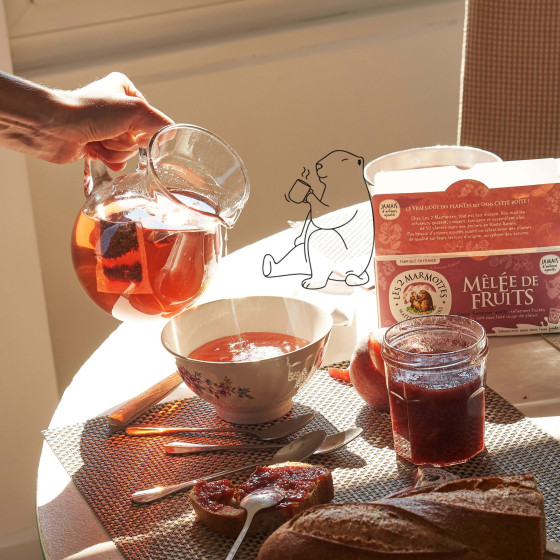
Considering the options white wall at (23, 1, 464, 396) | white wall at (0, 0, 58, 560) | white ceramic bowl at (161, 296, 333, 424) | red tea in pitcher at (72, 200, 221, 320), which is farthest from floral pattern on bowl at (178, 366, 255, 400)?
white wall at (23, 1, 464, 396)

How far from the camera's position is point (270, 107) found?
2664 millimetres

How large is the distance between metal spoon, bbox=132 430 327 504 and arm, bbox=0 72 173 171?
49 cm

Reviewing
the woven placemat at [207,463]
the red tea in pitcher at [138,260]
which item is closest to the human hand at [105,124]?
the red tea in pitcher at [138,260]

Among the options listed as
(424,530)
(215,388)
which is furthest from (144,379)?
(424,530)

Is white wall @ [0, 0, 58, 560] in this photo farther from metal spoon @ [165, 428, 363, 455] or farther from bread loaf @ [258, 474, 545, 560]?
bread loaf @ [258, 474, 545, 560]

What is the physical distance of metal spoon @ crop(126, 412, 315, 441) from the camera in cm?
106

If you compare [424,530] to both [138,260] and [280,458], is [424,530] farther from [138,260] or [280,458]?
Result: [138,260]

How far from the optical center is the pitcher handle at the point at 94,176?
3.77ft

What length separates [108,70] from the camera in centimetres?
247

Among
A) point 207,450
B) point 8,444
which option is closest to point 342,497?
point 207,450

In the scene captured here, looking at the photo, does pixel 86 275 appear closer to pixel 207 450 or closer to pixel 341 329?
pixel 207 450

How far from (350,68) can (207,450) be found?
192 cm

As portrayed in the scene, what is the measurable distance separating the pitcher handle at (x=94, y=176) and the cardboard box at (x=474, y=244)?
38cm

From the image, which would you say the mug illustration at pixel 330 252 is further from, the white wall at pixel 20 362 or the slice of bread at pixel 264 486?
the white wall at pixel 20 362
